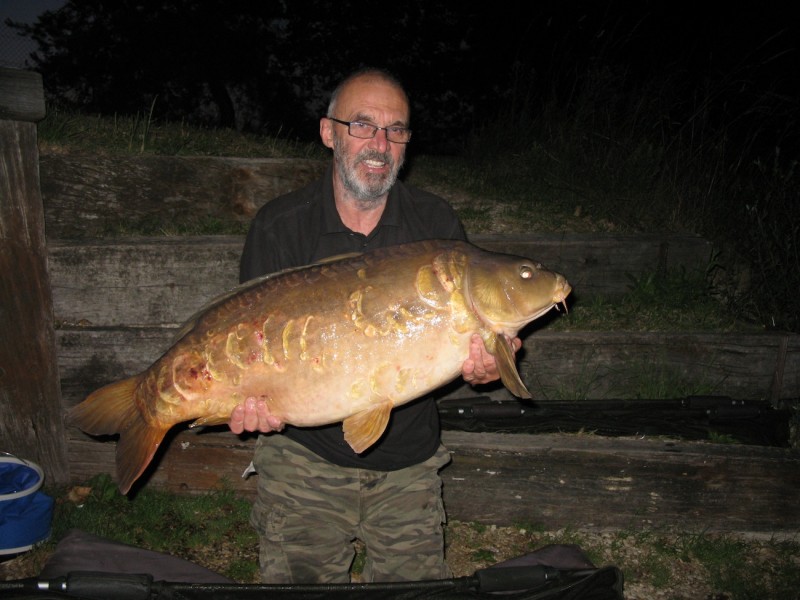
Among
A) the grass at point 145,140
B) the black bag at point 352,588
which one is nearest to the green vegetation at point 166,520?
the black bag at point 352,588

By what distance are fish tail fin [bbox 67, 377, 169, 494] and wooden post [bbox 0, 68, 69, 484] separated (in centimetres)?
112

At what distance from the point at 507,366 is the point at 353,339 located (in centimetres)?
47

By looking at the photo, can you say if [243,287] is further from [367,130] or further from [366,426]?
[367,130]

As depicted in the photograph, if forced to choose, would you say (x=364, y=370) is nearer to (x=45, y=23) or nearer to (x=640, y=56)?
(x=640, y=56)

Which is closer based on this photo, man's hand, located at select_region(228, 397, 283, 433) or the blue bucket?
man's hand, located at select_region(228, 397, 283, 433)

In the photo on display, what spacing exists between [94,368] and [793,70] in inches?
390

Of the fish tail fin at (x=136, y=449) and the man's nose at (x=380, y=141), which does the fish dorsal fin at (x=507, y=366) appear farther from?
the fish tail fin at (x=136, y=449)

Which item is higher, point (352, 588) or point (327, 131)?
point (327, 131)

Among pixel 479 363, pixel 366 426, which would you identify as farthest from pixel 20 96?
pixel 479 363

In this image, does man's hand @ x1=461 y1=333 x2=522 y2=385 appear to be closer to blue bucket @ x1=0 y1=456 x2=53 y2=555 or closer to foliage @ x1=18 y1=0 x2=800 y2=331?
blue bucket @ x1=0 y1=456 x2=53 y2=555

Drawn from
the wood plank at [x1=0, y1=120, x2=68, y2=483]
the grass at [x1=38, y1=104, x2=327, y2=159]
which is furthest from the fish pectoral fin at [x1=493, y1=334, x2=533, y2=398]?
the grass at [x1=38, y1=104, x2=327, y2=159]

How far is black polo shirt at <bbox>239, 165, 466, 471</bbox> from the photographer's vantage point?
222cm

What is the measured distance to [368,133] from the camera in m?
2.28

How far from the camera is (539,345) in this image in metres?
3.17
